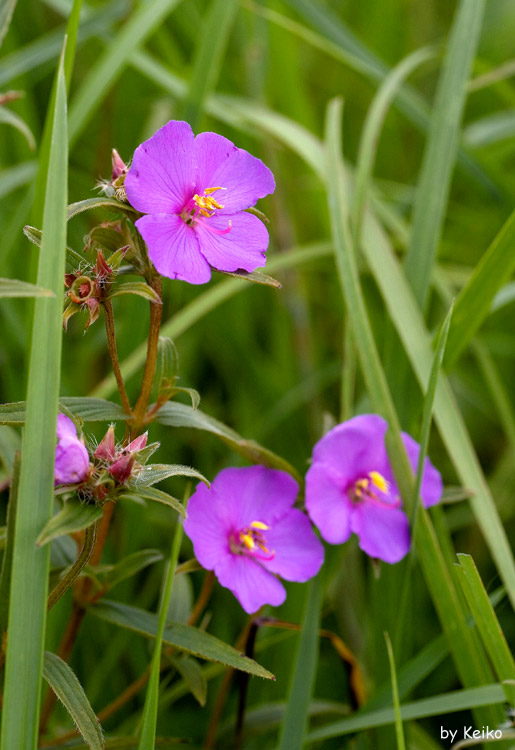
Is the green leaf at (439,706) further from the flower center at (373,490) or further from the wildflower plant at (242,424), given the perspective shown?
the flower center at (373,490)

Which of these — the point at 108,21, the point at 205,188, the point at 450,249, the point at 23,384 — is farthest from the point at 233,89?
the point at 205,188

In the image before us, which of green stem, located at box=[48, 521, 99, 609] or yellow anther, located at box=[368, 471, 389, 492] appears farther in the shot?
yellow anther, located at box=[368, 471, 389, 492]

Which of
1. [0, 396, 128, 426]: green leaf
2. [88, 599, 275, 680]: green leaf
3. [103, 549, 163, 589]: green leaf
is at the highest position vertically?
[0, 396, 128, 426]: green leaf

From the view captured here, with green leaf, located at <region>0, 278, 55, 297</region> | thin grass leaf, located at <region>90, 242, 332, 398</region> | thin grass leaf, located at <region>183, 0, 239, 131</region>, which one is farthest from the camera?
thin grass leaf, located at <region>183, 0, 239, 131</region>

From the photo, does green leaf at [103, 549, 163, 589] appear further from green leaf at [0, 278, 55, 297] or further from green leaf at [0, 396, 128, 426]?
green leaf at [0, 278, 55, 297]

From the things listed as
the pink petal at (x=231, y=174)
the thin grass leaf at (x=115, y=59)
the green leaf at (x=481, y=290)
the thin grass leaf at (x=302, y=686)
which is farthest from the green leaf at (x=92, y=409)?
the thin grass leaf at (x=115, y=59)

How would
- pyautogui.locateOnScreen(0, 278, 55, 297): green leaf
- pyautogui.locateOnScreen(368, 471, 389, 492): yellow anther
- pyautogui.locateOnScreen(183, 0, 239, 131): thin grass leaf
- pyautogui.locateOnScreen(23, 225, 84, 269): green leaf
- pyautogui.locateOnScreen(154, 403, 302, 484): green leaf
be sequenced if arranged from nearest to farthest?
pyautogui.locateOnScreen(0, 278, 55, 297): green leaf
pyautogui.locateOnScreen(23, 225, 84, 269): green leaf
pyautogui.locateOnScreen(154, 403, 302, 484): green leaf
pyautogui.locateOnScreen(368, 471, 389, 492): yellow anther
pyautogui.locateOnScreen(183, 0, 239, 131): thin grass leaf

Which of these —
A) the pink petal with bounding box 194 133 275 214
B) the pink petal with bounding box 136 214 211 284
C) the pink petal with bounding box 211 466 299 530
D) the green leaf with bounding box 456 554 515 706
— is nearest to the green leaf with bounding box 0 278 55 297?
the pink petal with bounding box 136 214 211 284
